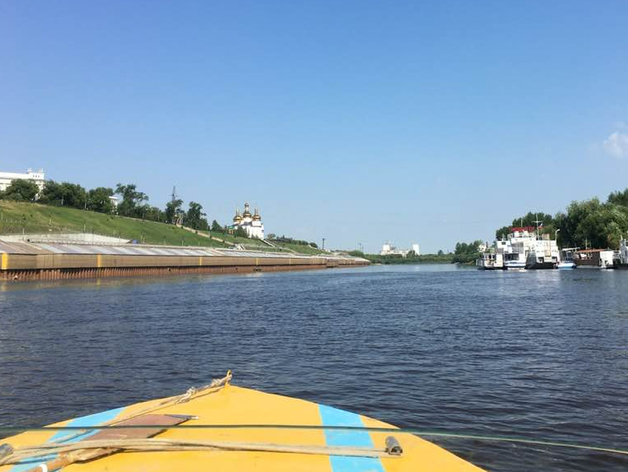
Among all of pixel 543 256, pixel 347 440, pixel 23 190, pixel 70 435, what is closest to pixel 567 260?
pixel 543 256

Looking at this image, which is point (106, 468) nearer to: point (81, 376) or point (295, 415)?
point (295, 415)

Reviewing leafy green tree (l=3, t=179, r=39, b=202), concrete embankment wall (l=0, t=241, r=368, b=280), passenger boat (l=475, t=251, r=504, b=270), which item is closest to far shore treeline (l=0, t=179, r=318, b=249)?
leafy green tree (l=3, t=179, r=39, b=202)

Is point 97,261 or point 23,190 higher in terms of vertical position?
point 23,190

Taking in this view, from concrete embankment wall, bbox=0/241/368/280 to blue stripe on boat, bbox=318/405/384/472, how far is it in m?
63.9

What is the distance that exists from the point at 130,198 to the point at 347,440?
174 m

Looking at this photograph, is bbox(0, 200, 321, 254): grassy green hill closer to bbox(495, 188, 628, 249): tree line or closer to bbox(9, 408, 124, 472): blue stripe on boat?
bbox(9, 408, 124, 472): blue stripe on boat

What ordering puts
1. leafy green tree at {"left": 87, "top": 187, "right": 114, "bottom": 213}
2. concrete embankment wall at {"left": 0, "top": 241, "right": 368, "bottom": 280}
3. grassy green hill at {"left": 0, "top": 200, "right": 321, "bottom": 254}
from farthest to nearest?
leafy green tree at {"left": 87, "top": 187, "right": 114, "bottom": 213} < grassy green hill at {"left": 0, "top": 200, "right": 321, "bottom": 254} < concrete embankment wall at {"left": 0, "top": 241, "right": 368, "bottom": 280}

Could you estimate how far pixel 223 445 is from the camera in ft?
13.2

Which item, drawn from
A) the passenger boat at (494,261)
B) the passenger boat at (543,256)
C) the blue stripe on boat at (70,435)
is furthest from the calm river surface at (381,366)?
the passenger boat at (494,261)

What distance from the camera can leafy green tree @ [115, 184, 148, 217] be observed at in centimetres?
15948

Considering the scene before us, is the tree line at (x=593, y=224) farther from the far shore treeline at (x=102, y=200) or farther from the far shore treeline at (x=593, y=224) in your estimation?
the far shore treeline at (x=102, y=200)

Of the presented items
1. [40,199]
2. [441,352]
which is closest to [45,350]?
[441,352]

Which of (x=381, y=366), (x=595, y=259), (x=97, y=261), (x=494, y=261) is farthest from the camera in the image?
(x=494, y=261)

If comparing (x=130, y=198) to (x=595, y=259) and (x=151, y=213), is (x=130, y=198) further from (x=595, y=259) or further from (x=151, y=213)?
(x=595, y=259)
